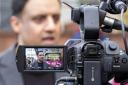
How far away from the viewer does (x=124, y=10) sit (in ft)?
7.83

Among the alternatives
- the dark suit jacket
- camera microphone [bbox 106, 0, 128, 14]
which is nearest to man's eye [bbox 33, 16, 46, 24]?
the dark suit jacket

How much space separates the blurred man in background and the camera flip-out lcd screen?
0.96 meters

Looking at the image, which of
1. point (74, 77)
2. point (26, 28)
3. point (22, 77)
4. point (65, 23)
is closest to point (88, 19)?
point (74, 77)

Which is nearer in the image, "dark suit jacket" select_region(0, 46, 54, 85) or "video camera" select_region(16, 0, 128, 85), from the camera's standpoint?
"video camera" select_region(16, 0, 128, 85)

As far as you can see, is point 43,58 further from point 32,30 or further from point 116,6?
point 32,30

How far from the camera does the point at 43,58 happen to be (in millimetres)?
2338

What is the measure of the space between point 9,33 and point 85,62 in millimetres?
11646

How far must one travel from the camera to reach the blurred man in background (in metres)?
3.36

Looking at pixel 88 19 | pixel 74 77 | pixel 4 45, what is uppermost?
pixel 88 19

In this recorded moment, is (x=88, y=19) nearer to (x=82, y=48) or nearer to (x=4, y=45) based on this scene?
(x=82, y=48)

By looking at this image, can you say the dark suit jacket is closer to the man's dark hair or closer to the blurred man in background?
the blurred man in background

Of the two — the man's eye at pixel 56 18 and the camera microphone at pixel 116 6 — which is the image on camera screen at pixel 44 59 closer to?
the camera microphone at pixel 116 6

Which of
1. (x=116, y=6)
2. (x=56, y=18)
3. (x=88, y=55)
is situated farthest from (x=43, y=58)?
(x=56, y=18)

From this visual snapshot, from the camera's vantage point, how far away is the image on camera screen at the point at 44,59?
7.64ft
